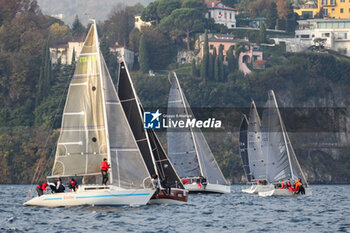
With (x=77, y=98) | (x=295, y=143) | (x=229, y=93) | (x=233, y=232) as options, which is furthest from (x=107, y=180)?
(x=229, y=93)

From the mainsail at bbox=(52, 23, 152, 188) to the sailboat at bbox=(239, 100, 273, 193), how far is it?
31895 mm

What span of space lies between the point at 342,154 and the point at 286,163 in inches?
3913

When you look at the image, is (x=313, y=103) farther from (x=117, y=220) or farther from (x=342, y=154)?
(x=117, y=220)

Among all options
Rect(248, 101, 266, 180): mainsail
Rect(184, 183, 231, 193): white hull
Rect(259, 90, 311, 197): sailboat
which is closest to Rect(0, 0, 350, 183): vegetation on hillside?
Rect(248, 101, 266, 180): mainsail

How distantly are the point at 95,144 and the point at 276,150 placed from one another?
30919mm

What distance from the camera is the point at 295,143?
6658 inches

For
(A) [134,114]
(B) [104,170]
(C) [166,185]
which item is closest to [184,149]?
(C) [166,185]

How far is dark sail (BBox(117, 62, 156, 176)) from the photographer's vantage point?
54.6m

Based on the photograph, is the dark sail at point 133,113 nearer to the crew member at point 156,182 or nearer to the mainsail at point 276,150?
the crew member at point 156,182

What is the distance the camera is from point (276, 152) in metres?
78.3

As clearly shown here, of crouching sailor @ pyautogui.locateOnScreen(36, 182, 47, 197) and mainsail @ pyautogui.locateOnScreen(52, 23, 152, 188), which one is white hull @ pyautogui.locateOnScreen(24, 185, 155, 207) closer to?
mainsail @ pyautogui.locateOnScreen(52, 23, 152, 188)

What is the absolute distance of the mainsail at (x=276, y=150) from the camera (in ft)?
252

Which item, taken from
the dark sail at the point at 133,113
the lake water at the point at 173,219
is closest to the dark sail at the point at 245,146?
the lake water at the point at 173,219

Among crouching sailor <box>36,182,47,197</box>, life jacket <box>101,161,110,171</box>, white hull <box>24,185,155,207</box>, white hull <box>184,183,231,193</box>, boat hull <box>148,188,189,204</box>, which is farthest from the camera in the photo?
white hull <box>184,183,231,193</box>
